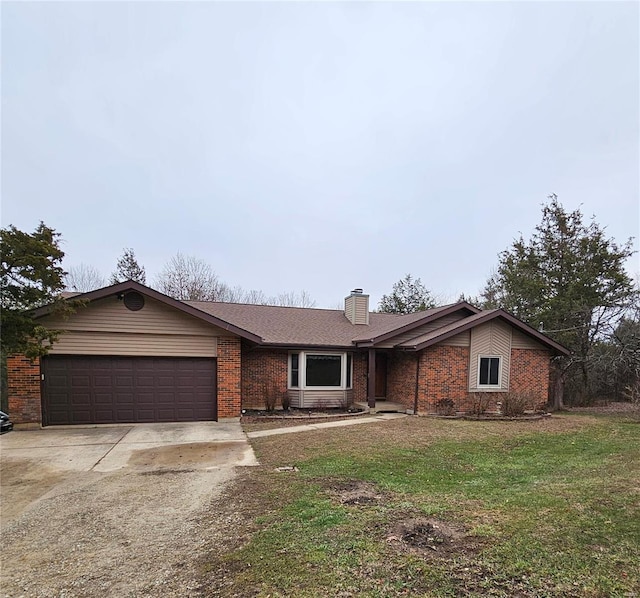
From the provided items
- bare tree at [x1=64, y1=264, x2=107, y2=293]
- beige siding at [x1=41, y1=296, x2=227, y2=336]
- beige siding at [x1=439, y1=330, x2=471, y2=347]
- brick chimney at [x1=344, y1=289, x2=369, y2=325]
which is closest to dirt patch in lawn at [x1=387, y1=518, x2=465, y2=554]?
beige siding at [x1=41, y1=296, x2=227, y2=336]

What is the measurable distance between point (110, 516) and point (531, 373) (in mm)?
14826

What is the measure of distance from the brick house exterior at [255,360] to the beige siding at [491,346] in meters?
0.04

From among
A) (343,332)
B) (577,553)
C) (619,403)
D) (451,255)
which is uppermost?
(451,255)

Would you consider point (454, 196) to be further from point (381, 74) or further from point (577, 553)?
point (577, 553)

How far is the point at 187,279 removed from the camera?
31266 millimetres

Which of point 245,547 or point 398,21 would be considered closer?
point 245,547

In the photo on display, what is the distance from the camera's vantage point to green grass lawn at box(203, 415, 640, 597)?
3283 millimetres

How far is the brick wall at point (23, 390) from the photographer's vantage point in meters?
11.0

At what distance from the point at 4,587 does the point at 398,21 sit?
13683mm

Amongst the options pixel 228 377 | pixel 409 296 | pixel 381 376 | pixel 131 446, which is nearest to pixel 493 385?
pixel 381 376

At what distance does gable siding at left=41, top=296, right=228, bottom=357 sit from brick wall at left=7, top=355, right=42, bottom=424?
728mm

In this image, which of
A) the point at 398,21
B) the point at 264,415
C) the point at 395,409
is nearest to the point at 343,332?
the point at 395,409

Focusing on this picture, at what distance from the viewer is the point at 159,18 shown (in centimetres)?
1088

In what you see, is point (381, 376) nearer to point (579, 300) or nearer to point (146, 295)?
point (146, 295)
